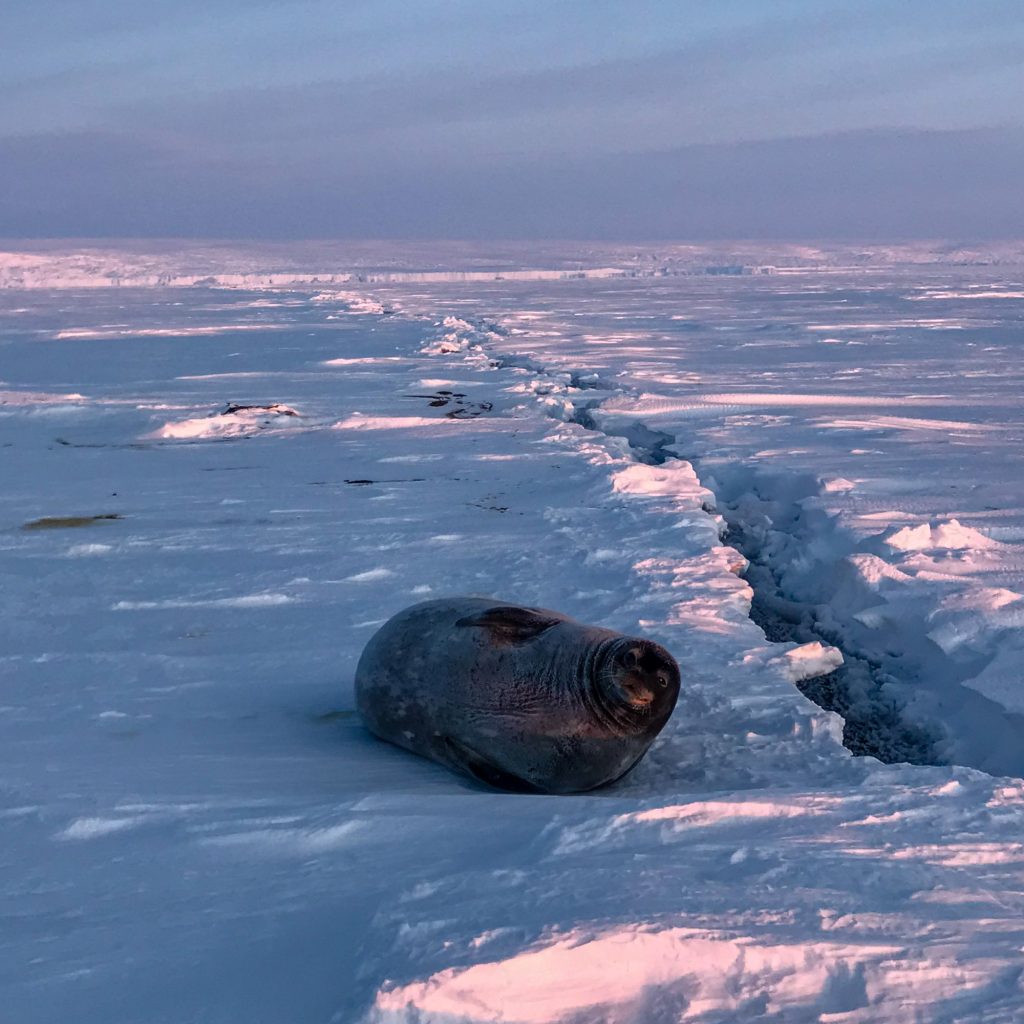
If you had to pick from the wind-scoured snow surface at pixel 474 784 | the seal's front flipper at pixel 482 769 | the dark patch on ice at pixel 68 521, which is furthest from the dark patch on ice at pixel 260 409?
the seal's front flipper at pixel 482 769

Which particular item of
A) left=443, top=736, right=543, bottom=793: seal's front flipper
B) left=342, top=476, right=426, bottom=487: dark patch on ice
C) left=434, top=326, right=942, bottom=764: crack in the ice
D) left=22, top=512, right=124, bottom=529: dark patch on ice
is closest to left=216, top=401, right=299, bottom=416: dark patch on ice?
left=342, top=476, right=426, bottom=487: dark patch on ice

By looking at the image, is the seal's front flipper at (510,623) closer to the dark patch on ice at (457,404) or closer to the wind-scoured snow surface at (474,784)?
the wind-scoured snow surface at (474,784)

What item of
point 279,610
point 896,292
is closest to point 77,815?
point 279,610

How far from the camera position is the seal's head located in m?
2.89

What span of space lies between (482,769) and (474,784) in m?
0.04

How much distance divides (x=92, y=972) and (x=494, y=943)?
63 cm

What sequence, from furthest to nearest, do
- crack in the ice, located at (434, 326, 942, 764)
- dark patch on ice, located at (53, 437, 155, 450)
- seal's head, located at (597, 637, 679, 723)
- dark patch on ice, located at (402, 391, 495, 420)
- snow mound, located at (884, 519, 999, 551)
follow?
dark patch on ice, located at (402, 391, 495, 420) → dark patch on ice, located at (53, 437, 155, 450) → snow mound, located at (884, 519, 999, 551) → crack in the ice, located at (434, 326, 942, 764) → seal's head, located at (597, 637, 679, 723)

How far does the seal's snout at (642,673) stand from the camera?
2.89m

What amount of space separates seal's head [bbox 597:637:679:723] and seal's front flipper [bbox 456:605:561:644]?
0.87 feet

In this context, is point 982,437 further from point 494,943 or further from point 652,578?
point 494,943

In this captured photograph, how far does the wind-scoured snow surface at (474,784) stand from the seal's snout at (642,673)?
23 centimetres

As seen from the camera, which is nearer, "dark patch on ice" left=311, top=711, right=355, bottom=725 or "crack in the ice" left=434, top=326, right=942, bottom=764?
"dark patch on ice" left=311, top=711, right=355, bottom=725

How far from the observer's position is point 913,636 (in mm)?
4035

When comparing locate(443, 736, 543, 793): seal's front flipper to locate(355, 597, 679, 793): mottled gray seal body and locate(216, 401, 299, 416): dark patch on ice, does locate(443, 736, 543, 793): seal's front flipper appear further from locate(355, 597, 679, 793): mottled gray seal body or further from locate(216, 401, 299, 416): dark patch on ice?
locate(216, 401, 299, 416): dark patch on ice
